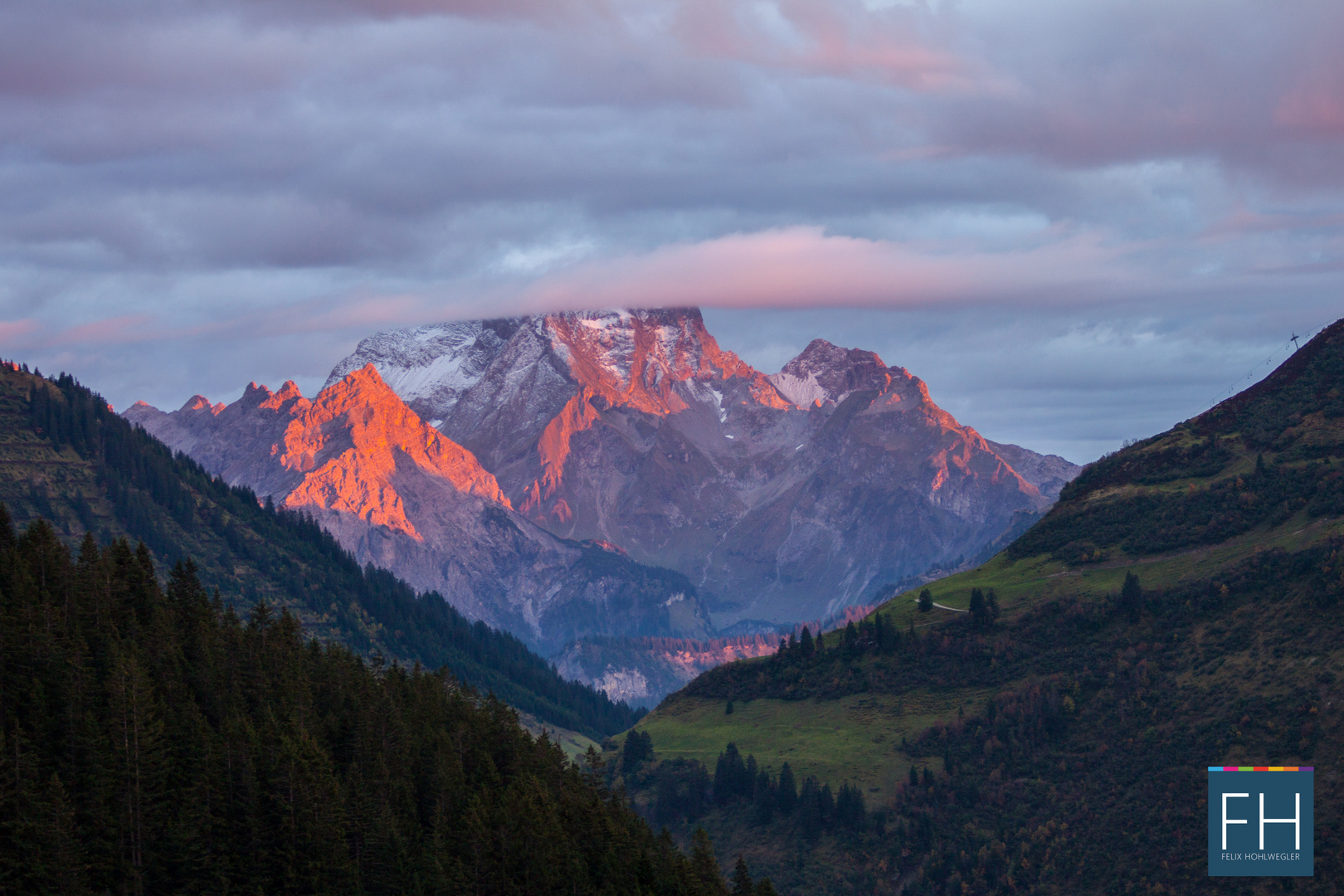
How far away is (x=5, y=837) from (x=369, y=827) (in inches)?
1380

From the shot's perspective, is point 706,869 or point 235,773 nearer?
point 235,773

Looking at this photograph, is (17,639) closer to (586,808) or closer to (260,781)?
(260,781)

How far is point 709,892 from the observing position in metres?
139

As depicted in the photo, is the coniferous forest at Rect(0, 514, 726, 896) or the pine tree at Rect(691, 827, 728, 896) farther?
the pine tree at Rect(691, 827, 728, 896)

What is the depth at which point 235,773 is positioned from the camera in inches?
4658

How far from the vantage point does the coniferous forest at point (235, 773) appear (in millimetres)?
106125

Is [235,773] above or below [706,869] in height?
above

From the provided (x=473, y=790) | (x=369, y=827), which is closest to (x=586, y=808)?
(x=473, y=790)

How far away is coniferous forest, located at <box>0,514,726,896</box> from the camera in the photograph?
106 meters

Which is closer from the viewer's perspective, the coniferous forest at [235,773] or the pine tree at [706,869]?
the coniferous forest at [235,773]

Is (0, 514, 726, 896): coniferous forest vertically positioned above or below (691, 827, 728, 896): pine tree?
above

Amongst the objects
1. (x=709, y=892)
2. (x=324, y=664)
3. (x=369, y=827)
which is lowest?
(x=709, y=892)

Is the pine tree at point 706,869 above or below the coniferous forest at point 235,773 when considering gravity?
below

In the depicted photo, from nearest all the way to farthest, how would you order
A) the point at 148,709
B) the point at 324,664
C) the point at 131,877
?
the point at 131,877
the point at 148,709
the point at 324,664
